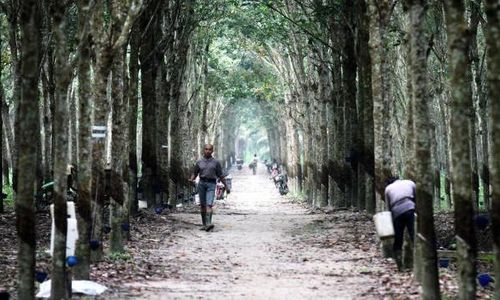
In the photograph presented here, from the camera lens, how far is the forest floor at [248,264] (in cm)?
990

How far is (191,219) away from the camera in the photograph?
20531mm

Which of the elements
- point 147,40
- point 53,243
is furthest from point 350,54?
point 53,243

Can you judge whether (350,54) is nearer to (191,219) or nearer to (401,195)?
(191,219)

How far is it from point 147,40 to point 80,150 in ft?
39.8

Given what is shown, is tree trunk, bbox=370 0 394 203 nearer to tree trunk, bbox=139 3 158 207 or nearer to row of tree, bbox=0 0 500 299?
row of tree, bbox=0 0 500 299

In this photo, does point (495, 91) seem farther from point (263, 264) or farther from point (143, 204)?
point (143, 204)

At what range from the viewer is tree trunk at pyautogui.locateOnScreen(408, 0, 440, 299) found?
334 inches

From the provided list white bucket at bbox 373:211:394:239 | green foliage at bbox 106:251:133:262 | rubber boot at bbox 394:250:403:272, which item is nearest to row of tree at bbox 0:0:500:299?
green foliage at bbox 106:251:133:262

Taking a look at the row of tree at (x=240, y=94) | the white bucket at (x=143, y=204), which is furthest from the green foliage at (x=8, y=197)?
the white bucket at (x=143, y=204)

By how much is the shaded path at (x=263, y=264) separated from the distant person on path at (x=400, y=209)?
547 mm

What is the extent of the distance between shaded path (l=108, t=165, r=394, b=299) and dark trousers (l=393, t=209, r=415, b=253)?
1.76 feet

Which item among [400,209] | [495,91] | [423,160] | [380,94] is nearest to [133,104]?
[380,94]

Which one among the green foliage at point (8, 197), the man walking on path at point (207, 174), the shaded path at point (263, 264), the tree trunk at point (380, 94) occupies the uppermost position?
the tree trunk at point (380, 94)

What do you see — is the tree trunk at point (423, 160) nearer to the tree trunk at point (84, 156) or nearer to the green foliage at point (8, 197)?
the tree trunk at point (84, 156)
